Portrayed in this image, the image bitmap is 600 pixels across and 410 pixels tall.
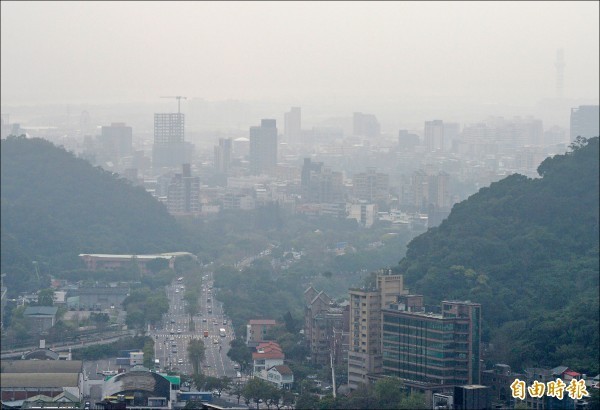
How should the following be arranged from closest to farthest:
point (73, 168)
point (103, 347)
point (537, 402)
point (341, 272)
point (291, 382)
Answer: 1. point (537, 402)
2. point (291, 382)
3. point (103, 347)
4. point (341, 272)
5. point (73, 168)

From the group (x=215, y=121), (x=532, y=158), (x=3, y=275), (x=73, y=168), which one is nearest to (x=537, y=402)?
(x=3, y=275)

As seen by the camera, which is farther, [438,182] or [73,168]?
[438,182]

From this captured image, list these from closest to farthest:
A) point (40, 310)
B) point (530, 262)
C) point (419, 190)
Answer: point (530, 262) → point (40, 310) → point (419, 190)

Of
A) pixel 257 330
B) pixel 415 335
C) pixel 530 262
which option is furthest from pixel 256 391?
pixel 530 262

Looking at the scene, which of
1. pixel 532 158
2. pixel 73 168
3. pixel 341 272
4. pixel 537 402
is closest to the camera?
pixel 537 402

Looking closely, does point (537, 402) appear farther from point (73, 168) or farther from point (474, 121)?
point (474, 121)

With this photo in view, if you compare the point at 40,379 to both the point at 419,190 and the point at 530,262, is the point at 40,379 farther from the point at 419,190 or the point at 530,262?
the point at 419,190

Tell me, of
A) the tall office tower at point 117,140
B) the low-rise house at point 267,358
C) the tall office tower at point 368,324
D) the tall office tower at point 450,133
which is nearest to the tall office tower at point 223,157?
the tall office tower at point 117,140
